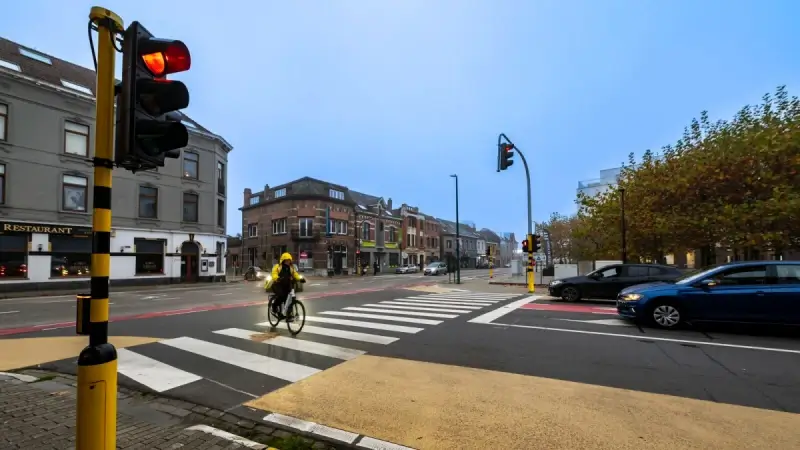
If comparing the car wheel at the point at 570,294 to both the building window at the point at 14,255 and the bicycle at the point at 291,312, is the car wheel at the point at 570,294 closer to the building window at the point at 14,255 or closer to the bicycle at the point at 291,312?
the bicycle at the point at 291,312

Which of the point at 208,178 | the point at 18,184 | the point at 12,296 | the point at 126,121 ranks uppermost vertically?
the point at 208,178

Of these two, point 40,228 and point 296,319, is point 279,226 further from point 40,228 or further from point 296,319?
point 296,319

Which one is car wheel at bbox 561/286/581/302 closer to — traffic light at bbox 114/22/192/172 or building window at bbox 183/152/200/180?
traffic light at bbox 114/22/192/172

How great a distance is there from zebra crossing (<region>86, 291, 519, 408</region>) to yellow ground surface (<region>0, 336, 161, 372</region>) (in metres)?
0.71

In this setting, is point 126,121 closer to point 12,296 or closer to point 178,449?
point 178,449

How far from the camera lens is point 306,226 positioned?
Answer: 4672 cm

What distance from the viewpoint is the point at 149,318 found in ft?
36.1

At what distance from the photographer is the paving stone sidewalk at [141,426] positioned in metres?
3.43

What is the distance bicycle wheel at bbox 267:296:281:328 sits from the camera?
8859mm

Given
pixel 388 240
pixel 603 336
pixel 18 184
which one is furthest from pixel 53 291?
pixel 388 240

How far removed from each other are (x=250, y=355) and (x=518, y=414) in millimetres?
4402

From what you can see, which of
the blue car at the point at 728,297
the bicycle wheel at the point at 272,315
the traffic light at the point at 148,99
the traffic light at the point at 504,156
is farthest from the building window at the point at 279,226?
the traffic light at the point at 148,99

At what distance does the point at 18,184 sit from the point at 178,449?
26950mm

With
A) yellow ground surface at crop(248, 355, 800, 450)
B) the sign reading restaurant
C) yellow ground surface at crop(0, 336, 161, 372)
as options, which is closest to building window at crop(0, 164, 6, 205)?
the sign reading restaurant
